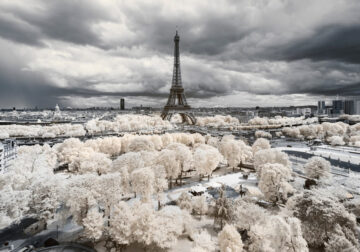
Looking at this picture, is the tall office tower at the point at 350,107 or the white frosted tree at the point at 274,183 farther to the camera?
the tall office tower at the point at 350,107

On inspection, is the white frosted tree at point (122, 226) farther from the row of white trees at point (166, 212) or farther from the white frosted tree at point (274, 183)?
the white frosted tree at point (274, 183)

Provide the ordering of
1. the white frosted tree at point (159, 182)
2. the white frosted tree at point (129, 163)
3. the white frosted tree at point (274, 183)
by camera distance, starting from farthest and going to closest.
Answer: the white frosted tree at point (129, 163), the white frosted tree at point (159, 182), the white frosted tree at point (274, 183)

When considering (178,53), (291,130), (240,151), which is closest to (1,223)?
(240,151)

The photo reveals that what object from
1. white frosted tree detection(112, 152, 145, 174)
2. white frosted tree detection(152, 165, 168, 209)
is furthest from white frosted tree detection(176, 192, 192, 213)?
white frosted tree detection(112, 152, 145, 174)

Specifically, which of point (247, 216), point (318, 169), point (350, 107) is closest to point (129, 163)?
point (247, 216)

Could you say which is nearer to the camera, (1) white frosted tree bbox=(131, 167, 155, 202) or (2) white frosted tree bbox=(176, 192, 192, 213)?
(2) white frosted tree bbox=(176, 192, 192, 213)

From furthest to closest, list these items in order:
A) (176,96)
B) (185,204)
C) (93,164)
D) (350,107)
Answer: (350,107) < (176,96) < (93,164) < (185,204)

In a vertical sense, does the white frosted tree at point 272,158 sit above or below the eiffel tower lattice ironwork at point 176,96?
below

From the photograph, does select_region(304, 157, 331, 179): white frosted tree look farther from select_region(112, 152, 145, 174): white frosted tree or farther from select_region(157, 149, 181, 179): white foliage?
select_region(112, 152, 145, 174): white frosted tree

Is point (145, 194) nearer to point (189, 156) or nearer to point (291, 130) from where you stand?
point (189, 156)

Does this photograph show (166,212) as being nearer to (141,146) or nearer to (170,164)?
(170,164)

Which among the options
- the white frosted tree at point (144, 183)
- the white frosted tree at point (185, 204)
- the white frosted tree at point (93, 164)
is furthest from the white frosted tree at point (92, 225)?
the white frosted tree at point (93, 164)
